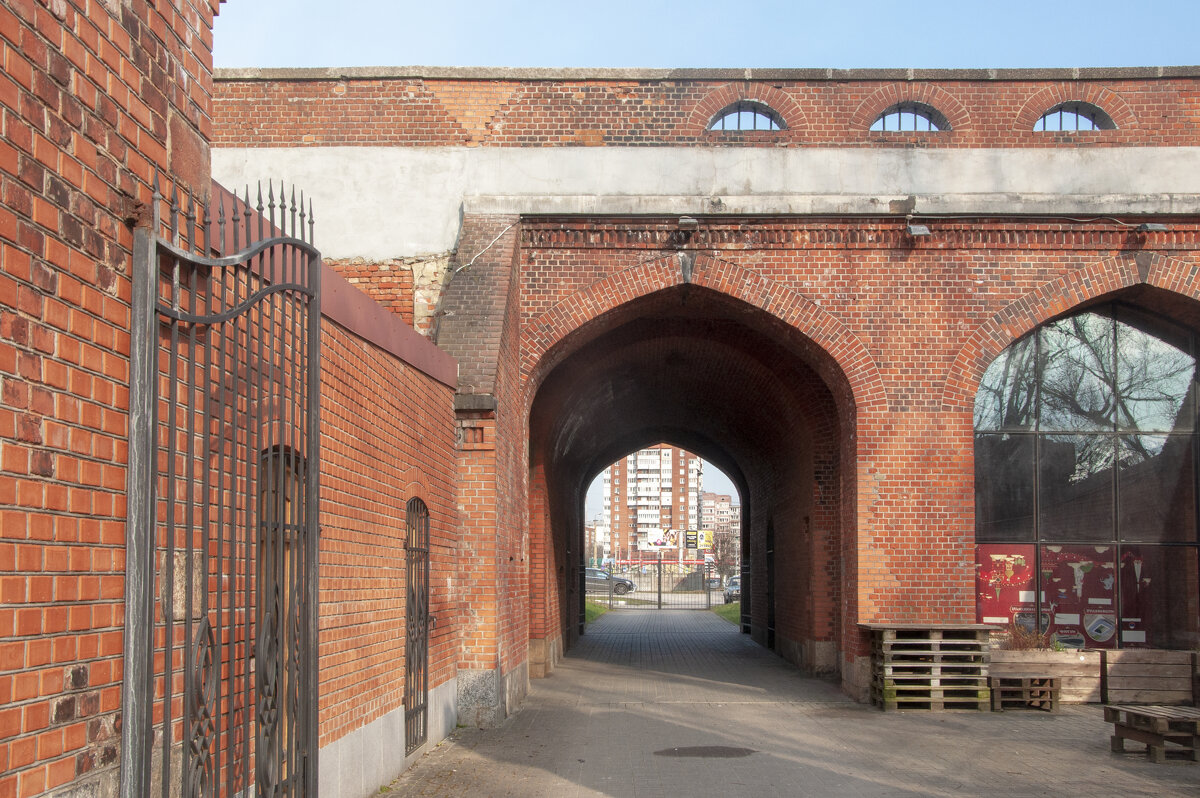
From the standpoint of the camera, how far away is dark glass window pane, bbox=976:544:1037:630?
14570 mm

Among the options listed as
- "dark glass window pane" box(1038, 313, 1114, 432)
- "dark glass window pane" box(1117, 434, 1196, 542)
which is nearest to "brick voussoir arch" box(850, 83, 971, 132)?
"dark glass window pane" box(1038, 313, 1114, 432)

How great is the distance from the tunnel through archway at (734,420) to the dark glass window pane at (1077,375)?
2.73m

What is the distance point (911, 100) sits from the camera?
14.4 metres

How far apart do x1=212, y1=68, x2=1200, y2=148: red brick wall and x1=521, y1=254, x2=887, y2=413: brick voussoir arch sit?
5.37 feet

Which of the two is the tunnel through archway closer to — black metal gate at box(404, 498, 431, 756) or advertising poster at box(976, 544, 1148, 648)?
advertising poster at box(976, 544, 1148, 648)

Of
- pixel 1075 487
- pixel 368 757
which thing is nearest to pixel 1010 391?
pixel 1075 487

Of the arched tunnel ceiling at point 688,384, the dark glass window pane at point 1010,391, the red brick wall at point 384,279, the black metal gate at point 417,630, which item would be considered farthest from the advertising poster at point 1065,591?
the red brick wall at point 384,279

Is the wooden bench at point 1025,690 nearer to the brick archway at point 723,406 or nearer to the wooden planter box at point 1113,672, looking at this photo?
the wooden planter box at point 1113,672

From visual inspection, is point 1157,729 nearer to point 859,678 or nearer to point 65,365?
point 859,678

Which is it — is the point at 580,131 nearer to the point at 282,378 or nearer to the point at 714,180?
the point at 714,180

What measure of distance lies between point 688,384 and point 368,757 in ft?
42.6

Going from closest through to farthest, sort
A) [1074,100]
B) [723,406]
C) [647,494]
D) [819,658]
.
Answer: [1074,100] → [819,658] → [723,406] → [647,494]

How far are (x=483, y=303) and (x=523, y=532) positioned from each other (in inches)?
135

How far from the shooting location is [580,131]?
562 inches
